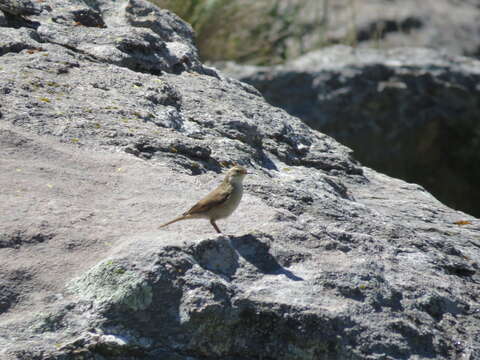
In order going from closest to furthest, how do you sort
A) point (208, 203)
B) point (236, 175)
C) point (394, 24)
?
point (208, 203)
point (236, 175)
point (394, 24)

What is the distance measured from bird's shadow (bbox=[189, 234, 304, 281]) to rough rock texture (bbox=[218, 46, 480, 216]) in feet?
24.7

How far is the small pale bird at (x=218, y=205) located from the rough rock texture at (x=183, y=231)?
0.10 metres

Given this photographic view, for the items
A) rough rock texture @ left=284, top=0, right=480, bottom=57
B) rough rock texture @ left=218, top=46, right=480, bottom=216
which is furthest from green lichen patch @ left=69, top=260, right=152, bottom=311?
rough rock texture @ left=284, top=0, right=480, bottom=57

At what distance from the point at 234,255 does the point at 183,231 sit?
1.35 ft

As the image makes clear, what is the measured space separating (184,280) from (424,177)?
29.8 feet

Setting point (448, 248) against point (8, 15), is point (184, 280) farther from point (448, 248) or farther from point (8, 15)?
point (8, 15)

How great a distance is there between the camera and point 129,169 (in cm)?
515

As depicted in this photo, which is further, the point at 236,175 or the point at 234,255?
the point at 236,175

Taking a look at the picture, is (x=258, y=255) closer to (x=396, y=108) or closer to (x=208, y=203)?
(x=208, y=203)

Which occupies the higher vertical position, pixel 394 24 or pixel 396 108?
pixel 394 24

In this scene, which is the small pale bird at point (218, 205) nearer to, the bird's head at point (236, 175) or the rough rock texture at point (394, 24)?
the bird's head at point (236, 175)

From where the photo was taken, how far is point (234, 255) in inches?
169

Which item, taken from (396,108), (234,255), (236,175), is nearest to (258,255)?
(234,255)

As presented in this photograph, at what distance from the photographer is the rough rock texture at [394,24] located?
551 inches
